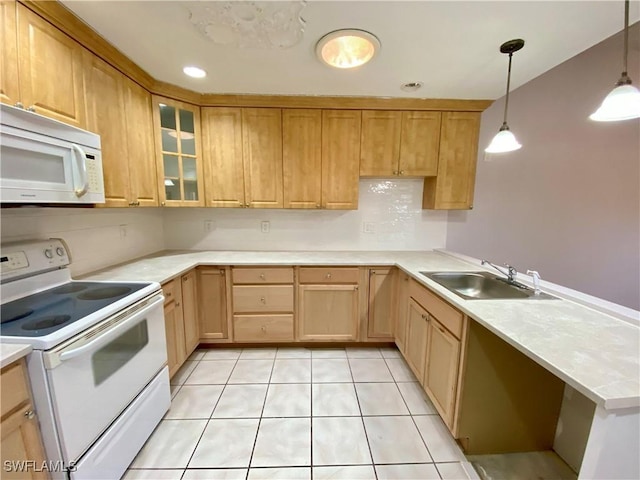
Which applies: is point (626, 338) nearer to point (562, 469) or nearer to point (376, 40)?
point (562, 469)

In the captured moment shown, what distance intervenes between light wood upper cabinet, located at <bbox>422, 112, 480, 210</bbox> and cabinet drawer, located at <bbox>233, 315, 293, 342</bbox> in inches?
74.3

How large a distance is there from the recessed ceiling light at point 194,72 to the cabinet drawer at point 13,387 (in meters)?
1.94

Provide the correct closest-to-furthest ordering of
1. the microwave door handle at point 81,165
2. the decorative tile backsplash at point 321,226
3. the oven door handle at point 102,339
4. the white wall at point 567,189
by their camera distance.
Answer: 1. the oven door handle at point 102,339
2. the microwave door handle at point 81,165
3. the white wall at point 567,189
4. the decorative tile backsplash at point 321,226

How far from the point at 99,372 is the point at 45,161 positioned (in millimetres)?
999

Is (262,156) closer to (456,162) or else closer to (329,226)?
(329,226)

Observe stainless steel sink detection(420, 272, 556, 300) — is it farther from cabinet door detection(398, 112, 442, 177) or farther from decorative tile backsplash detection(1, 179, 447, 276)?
cabinet door detection(398, 112, 442, 177)

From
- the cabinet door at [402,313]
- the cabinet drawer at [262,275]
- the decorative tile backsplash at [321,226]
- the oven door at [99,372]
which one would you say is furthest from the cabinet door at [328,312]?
the oven door at [99,372]

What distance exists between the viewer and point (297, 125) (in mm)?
2475

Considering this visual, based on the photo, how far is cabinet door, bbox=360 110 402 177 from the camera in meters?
2.48

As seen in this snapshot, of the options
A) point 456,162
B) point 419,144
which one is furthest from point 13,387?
point 456,162

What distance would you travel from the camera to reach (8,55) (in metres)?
1.14

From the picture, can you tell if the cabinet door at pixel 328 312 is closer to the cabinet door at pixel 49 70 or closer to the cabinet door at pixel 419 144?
the cabinet door at pixel 419 144

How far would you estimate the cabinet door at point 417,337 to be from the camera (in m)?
1.89

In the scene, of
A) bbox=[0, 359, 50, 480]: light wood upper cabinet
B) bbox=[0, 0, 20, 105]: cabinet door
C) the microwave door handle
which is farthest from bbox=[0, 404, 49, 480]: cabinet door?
bbox=[0, 0, 20, 105]: cabinet door
